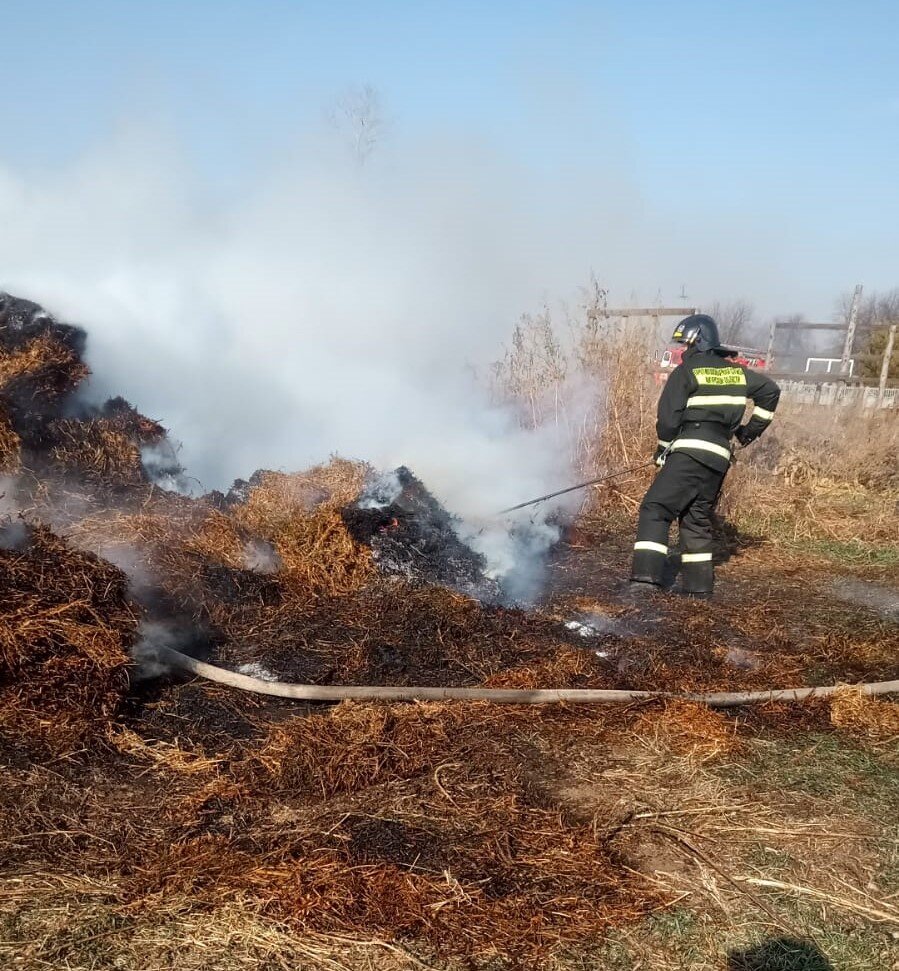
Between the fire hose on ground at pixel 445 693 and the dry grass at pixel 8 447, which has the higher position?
the dry grass at pixel 8 447

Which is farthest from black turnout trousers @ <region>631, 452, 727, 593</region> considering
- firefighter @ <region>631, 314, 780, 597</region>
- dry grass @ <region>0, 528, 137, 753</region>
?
dry grass @ <region>0, 528, 137, 753</region>

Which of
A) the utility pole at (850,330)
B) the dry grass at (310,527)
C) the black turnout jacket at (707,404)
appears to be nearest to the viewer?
the dry grass at (310,527)

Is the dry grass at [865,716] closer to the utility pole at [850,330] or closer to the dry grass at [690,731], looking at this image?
the dry grass at [690,731]

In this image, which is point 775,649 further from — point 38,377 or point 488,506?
point 38,377

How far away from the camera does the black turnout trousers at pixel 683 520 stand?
6.96m

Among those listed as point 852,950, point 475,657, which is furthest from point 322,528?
point 852,950

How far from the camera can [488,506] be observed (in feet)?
27.7

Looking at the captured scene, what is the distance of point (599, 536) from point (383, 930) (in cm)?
673

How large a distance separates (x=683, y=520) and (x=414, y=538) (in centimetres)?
236

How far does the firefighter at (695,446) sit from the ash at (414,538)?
1.42 m

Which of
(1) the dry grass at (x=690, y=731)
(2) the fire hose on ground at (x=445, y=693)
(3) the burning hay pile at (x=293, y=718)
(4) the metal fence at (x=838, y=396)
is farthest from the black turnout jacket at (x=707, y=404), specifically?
(4) the metal fence at (x=838, y=396)

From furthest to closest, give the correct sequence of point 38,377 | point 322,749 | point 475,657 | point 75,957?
point 38,377
point 475,657
point 322,749
point 75,957

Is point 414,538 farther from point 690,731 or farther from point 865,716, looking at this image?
point 865,716

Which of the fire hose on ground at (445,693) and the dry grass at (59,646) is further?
the fire hose on ground at (445,693)
